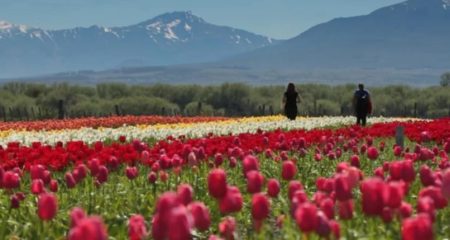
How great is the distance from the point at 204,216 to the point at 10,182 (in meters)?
3.13

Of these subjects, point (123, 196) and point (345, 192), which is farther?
point (123, 196)

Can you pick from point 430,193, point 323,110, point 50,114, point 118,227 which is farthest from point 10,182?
point 323,110

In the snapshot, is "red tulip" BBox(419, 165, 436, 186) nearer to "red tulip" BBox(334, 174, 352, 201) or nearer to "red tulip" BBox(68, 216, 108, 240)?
"red tulip" BBox(334, 174, 352, 201)

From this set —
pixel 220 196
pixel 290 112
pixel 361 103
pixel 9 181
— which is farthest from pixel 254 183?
pixel 290 112

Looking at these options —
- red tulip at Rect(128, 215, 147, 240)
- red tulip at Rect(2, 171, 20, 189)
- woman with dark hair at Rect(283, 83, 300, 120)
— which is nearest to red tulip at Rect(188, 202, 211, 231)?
red tulip at Rect(128, 215, 147, 240)

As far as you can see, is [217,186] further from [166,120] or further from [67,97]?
[67,97]

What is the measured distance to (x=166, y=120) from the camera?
3192 centimetres

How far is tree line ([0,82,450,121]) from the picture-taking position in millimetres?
59188

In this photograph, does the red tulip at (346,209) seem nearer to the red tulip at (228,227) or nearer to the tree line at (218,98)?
the red tulip at (228,227)

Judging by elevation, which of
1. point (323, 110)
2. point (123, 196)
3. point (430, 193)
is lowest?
point (323, 110)

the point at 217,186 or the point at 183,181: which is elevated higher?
the point at 217,186

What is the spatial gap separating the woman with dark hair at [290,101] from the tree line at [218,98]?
2887cm

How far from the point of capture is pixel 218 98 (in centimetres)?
6862

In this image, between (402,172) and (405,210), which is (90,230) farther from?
(402,172)
